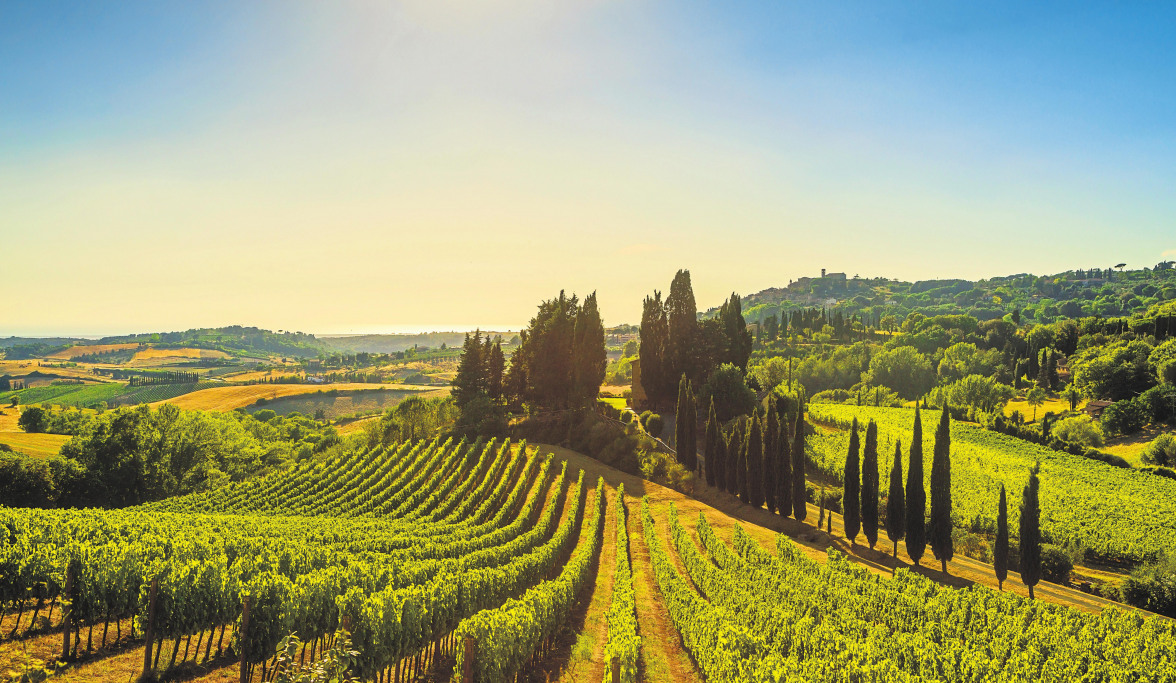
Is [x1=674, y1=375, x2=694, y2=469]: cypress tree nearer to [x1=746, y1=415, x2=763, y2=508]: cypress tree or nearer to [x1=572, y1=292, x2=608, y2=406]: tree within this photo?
[x1=746, y1=415, x2=763, y2=508]: cypress tree

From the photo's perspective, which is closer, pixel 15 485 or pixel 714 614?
pixel 714 614

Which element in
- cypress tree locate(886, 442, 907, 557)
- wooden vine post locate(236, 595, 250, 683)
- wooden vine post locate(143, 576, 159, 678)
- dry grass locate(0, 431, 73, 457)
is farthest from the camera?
dry grass locate(0, 431, 73, 457)

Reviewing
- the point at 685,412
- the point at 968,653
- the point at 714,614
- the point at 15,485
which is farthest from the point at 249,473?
the point at 968,653

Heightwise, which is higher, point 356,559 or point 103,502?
point 356,559

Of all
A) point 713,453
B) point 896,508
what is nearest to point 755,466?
point 713,453

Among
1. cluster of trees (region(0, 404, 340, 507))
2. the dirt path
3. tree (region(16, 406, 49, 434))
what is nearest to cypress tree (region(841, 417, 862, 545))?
the dirt path

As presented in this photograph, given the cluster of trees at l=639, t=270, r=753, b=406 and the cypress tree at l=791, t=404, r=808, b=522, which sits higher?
the cluster of trees at l=639, t=270, r=753, b=406

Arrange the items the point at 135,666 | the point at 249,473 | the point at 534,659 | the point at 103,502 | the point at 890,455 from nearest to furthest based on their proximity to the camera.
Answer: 1. the point at 135,666
2. the point at 534,659
3. the point at 103,502
4. the point at 890,455
5. the point at 249,473

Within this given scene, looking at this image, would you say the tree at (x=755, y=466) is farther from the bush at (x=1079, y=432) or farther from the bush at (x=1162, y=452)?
the bush at (x=1162, y=452)

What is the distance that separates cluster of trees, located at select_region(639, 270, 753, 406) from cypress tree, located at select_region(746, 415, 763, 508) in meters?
21.1

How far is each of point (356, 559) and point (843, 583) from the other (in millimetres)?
17911

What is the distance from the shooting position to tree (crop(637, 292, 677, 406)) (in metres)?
61.9

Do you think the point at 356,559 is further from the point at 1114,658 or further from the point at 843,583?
the point at 1114,658

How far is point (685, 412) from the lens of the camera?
156ft
